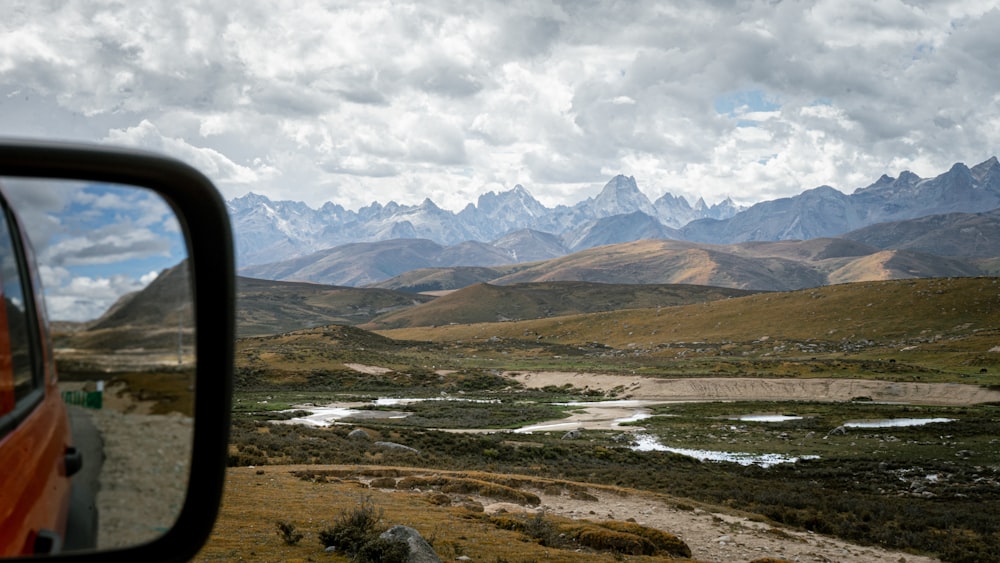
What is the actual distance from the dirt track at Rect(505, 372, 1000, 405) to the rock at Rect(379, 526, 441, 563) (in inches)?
2403

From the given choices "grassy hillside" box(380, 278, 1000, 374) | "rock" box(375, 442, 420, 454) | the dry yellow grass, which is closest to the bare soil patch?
the dry yellow grass

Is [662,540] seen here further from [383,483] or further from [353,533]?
[383,483]

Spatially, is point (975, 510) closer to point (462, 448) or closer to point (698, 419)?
point (462, 448)

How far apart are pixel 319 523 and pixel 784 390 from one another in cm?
6383

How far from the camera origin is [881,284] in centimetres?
13200

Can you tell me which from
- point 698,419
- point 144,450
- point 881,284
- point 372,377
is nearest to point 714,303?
point 881,284

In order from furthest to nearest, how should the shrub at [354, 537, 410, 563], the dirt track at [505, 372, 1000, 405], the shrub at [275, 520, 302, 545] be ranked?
the dirt track at [505, 372, 1000, 405]
the shrub at [275, 520, 302, 545]
the shrub at [354, 537, 410, 563]

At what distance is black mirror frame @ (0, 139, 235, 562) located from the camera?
2211mm

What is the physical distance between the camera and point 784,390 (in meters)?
69.6

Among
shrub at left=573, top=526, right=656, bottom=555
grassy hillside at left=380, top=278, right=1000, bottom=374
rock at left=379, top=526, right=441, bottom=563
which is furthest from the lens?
grassy hillside at left=380, top=278, right=1000, bottom=374

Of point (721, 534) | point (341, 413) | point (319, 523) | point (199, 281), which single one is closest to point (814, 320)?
point (341, 413)

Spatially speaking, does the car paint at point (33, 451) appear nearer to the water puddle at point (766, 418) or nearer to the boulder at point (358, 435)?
the boulder at point (358, 435)

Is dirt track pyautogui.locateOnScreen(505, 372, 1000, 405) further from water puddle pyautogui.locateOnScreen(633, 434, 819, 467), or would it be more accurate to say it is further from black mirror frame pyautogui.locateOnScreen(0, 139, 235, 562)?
black mirror frame pyautogui.locateOnScreen(0, 139, 235, 562)

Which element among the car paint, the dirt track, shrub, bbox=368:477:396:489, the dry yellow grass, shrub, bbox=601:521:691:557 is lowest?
the dirt track
